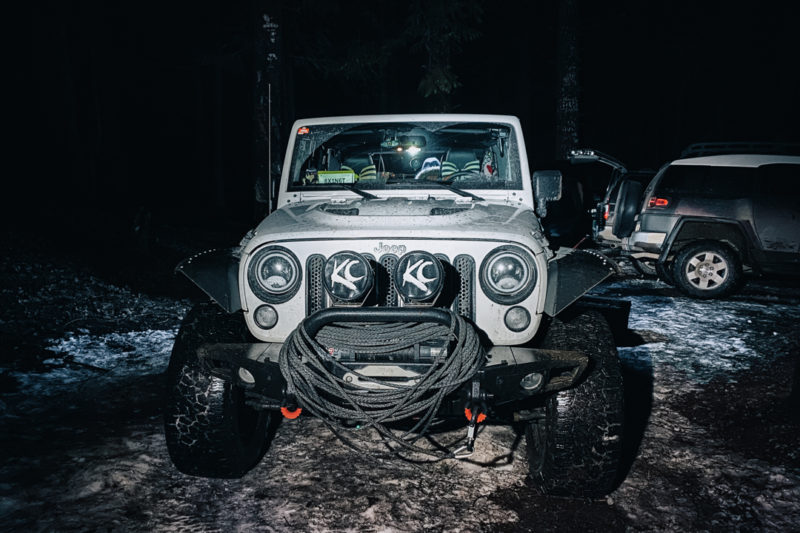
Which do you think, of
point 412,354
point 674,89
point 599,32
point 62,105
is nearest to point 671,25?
point 599,32

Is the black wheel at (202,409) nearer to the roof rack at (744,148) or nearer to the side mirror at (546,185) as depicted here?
the side mirror at (546,185)

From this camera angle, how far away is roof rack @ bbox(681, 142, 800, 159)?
898 cm

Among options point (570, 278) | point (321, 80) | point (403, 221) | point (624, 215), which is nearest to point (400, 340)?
point (403, 221)

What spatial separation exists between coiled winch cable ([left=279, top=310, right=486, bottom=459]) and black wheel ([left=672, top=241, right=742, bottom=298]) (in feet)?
22.7

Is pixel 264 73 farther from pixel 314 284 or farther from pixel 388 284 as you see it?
pixel 388 284

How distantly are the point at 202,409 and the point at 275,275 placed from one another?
0.83m

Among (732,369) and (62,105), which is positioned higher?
(62,105)

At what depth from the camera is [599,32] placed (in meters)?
25.3

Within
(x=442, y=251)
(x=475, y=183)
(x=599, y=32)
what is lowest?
(x=442, y=251)

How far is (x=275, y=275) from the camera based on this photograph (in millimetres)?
3227

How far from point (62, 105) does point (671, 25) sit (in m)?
23.0

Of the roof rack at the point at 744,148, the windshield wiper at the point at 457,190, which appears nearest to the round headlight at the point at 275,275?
the windshield wiper at the point at 457,190

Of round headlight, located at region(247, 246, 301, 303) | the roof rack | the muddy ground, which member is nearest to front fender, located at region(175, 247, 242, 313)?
round headlight, located at region(247, 246, 301, 303)

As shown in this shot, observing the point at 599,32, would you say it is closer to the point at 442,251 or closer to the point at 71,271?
the point at 71,271
